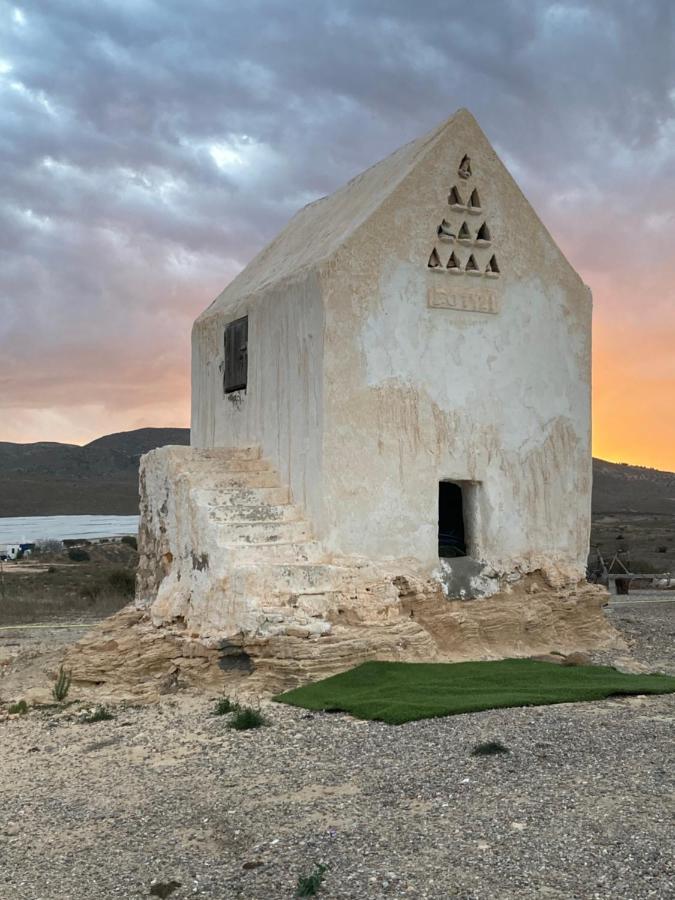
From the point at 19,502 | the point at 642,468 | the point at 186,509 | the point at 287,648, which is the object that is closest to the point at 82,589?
the point at 186,509

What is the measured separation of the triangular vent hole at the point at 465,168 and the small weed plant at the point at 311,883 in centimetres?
1017

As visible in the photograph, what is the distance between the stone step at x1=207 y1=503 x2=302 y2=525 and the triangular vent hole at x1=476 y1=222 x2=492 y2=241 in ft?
15.1

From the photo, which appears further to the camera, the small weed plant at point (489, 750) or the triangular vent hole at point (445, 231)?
the triangular vent hole at point (445, 231)

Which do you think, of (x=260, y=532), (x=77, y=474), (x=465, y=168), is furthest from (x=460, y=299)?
(x=77, y=474)

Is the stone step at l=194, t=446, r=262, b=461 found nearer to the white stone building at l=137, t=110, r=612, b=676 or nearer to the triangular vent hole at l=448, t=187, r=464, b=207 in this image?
the white stone building at l=137, t=110, r=612, b=676

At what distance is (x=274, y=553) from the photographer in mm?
11812

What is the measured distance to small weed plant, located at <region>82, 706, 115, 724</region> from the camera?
1055 cm

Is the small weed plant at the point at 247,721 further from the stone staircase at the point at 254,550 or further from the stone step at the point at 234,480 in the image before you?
the stone step at the point at 234,480

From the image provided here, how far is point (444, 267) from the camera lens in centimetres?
1339

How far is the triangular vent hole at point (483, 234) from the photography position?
1380cm

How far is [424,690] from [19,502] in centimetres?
5934

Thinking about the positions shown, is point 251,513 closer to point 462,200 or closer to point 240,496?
point 240,496

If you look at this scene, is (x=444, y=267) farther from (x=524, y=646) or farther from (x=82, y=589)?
(x=82, y=589)

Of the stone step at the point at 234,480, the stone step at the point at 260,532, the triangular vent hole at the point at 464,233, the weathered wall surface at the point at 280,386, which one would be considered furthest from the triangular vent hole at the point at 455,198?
the stone step at the point at 260,532
